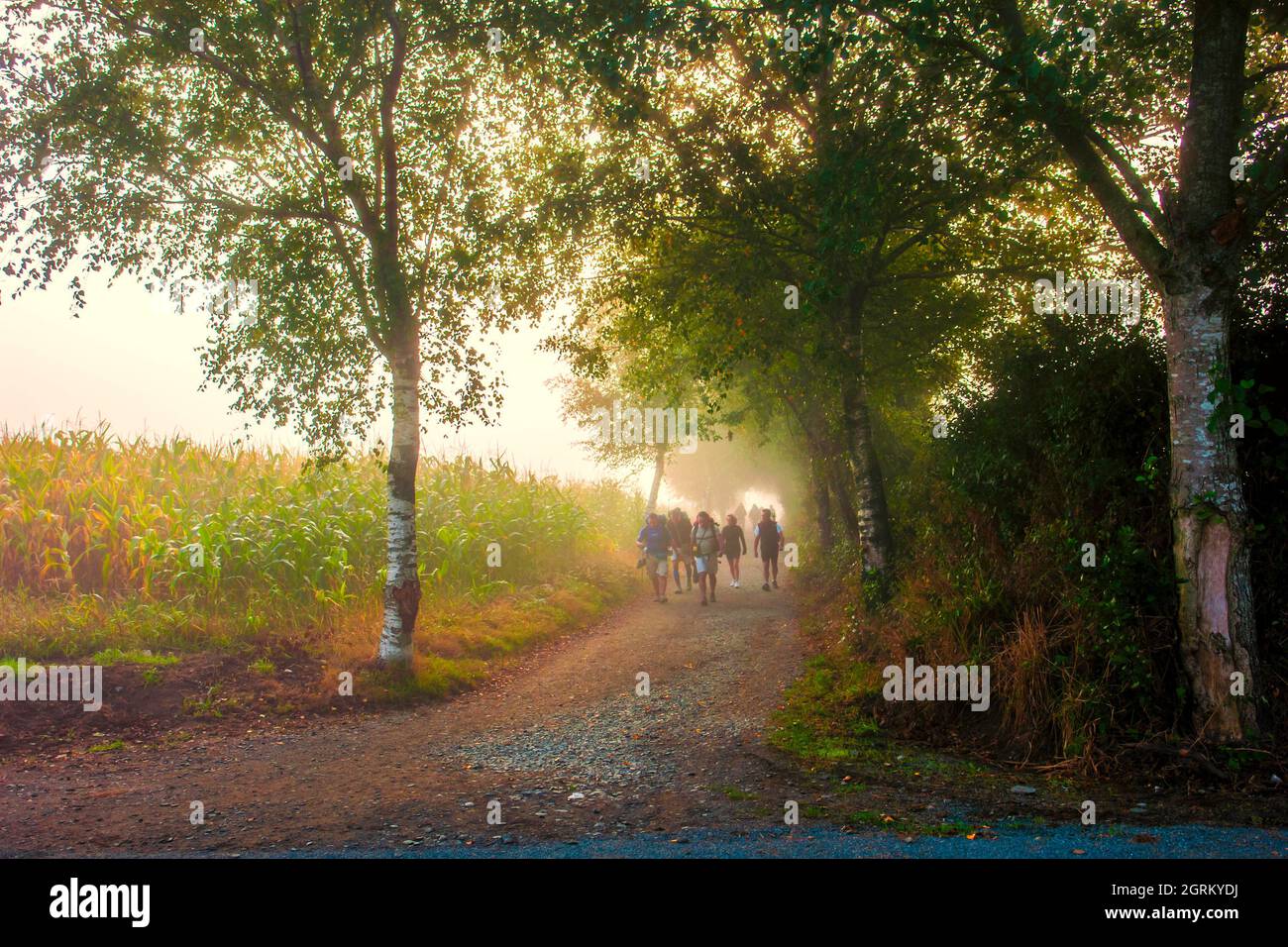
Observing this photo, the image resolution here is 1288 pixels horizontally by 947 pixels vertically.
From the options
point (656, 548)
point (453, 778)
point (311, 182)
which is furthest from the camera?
point (656, 548)

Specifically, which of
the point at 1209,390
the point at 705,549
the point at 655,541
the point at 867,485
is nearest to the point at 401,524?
the point at 867,485

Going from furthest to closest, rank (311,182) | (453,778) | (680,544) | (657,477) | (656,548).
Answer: (657,477)
(680,544)
(656,548)
(311,182)
(453,778)

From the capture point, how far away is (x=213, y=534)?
13.1 meters

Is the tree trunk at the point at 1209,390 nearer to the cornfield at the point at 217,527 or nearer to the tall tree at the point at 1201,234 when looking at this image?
the tall tree at the point at 1201,234

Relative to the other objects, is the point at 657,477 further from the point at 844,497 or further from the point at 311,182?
the point at 311,182

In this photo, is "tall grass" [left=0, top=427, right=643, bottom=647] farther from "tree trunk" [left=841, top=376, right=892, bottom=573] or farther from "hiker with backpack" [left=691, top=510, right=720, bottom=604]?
"tree trunk" [left=841, top=376, right=892, bottom=573]

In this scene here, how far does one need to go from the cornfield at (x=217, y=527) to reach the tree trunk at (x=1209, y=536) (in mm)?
10300

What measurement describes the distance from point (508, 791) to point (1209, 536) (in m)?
6.62

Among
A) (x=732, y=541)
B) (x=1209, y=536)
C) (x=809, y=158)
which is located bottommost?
(x=732, y=541)

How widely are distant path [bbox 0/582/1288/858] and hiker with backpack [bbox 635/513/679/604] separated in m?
8.01

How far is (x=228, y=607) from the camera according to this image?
1232 centimetres

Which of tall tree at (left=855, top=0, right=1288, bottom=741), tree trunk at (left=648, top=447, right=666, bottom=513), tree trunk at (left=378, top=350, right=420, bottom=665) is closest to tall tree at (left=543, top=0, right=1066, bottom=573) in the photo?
tall tree at (left=855, top=0, right=1288, bottom=741)

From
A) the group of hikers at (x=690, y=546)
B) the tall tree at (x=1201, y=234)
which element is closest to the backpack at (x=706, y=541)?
the group of hikers at (x=690, y=546)

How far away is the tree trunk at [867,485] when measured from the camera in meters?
12.5
